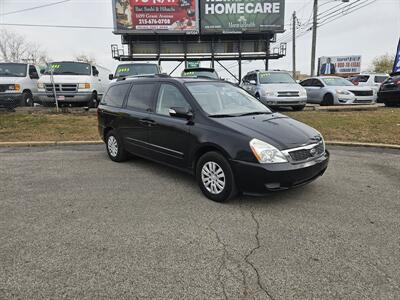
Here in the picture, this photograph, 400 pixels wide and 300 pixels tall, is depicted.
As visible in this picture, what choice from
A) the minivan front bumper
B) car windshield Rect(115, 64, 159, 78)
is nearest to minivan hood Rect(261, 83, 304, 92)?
car windshield Rect(115, 64, 159, 78)

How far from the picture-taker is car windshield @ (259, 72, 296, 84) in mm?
12633

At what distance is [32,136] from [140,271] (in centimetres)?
701

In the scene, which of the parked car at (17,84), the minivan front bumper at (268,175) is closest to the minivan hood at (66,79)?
the parked car at (17,84)

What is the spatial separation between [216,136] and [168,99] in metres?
1.30

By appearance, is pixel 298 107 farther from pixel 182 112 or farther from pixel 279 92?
pixel 182 112

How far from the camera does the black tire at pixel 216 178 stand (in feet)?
12.4

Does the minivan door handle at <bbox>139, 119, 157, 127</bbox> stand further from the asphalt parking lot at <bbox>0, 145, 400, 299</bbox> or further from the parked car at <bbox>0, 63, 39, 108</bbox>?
the parked car at <bbox>0, 63, 39, 108</bbox>

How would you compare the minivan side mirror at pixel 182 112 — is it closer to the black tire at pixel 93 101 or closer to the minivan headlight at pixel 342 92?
the black tire at pixel 93 101

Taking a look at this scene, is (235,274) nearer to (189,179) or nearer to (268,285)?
(268,285)

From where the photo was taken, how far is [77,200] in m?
4.09

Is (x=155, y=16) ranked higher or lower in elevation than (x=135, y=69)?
higher

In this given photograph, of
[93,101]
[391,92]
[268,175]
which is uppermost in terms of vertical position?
[391,92]

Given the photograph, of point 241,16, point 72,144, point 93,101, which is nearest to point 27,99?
point 93,101

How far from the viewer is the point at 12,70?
12.4 meters
